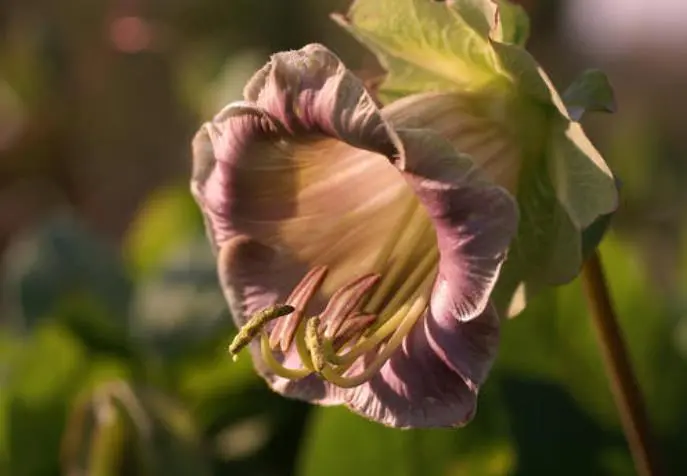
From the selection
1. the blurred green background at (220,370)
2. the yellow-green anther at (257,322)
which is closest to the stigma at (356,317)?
the yellow-green anther at (257,322)

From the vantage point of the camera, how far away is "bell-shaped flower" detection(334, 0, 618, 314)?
0.41m

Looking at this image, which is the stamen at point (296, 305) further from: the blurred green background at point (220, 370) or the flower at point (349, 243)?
the blurred green background at point (220, 370)

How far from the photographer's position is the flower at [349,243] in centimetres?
38

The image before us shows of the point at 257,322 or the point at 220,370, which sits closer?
the point at 257,322

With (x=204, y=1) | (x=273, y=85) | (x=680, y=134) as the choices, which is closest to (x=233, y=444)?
(x=273, y=85)

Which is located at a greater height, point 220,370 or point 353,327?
point 353,327

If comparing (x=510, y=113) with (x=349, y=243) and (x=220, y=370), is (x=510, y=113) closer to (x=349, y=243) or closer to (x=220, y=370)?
(x=349, y=243)

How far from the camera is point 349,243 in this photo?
0.46 meters

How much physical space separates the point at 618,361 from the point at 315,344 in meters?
0.11

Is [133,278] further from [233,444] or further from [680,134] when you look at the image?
[680,134]

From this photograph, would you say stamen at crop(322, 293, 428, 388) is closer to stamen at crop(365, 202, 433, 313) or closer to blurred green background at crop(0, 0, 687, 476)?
stamen at crop(365, 202, 433, 313)

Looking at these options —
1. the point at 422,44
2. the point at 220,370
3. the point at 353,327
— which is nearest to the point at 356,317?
the point at 353,327

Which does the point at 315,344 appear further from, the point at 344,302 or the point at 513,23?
the point at 513,23

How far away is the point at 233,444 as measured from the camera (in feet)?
2.32
